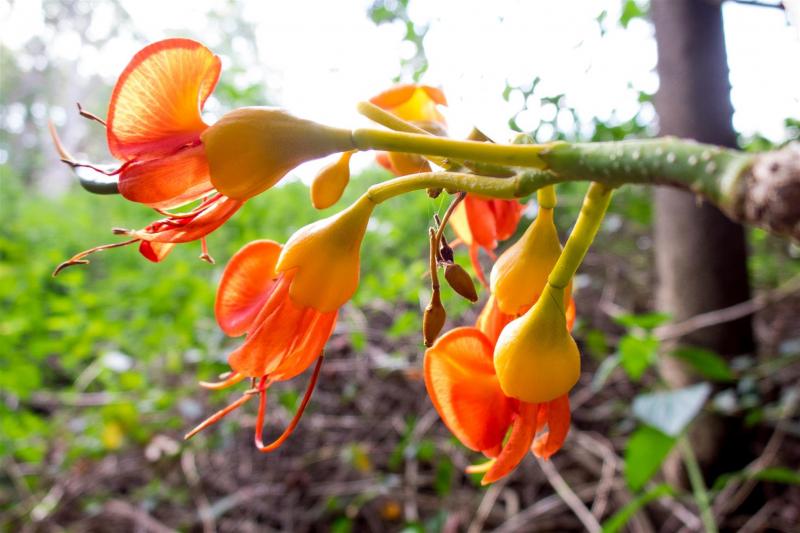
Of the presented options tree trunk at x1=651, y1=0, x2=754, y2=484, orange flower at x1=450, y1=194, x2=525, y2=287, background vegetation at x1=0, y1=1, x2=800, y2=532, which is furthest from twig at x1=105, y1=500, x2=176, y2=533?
orange flower at x1=450, y1=194, x2=525, y2=287

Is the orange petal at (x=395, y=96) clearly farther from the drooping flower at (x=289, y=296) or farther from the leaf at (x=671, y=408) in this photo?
the leaf at (x=671, y=408)

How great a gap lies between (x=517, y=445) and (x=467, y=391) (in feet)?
0.14

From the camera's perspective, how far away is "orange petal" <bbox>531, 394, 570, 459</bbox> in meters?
0.36

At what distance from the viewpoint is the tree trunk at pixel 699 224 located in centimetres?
122

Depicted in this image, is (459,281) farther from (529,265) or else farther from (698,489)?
(698,489)

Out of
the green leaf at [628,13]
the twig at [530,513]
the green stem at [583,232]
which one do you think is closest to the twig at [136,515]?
the twig at [530,513]

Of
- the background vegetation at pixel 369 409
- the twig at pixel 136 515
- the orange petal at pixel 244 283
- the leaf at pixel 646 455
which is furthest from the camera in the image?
the twig at pixel 136 515

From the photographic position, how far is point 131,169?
0.32m

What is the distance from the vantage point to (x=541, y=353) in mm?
314

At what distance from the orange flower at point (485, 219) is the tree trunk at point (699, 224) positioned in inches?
36.9

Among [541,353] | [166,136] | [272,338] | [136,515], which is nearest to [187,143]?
[166,136]

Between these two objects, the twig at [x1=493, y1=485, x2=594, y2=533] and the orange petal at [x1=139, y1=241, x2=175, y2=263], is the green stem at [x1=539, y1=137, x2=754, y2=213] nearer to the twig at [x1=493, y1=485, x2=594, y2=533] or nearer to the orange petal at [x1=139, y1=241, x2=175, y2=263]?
the orange petal at [x1=139, y1=241, x2=175, y2=263]

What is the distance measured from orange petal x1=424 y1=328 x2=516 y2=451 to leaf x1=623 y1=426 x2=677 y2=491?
64cm

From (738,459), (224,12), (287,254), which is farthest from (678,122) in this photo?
(224,12)
